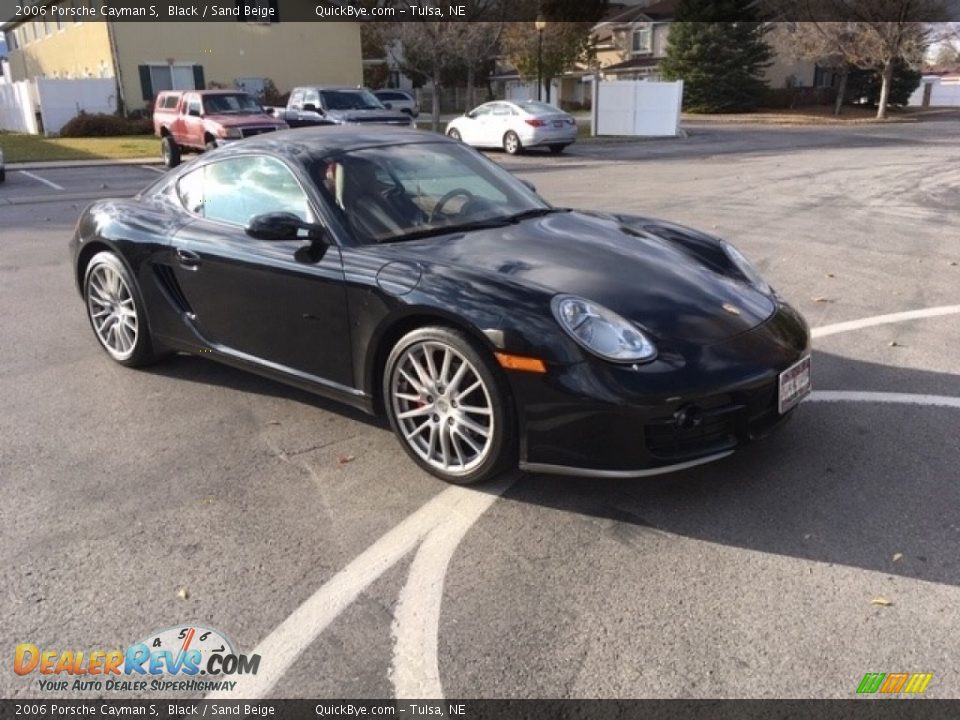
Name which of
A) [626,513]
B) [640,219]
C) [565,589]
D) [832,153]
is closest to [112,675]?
[565,589]

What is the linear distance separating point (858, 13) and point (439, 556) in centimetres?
4150

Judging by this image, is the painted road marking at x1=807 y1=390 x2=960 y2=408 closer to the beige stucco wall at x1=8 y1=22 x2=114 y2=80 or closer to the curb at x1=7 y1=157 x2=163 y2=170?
the curb at x1=7 y1=157 x2=163 y2=170

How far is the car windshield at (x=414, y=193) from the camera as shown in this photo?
399 cm

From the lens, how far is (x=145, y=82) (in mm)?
34938

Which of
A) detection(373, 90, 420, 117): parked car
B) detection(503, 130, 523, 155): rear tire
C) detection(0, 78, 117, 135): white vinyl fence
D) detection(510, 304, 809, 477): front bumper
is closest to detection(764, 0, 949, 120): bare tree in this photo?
detection(373, 90, 420, 117): parked car

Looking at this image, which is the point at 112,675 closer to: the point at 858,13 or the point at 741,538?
the point at 741,538

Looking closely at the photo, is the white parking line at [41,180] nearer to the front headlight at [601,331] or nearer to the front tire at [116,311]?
the front tire at [116,311]

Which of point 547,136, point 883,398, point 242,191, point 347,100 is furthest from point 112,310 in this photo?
point 347,100

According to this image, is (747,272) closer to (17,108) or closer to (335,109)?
(335,109)

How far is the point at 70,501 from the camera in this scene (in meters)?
3.58

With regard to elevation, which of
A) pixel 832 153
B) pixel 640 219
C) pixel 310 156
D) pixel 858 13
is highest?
pixel 858 13

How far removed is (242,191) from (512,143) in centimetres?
1863

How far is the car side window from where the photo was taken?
4.17m

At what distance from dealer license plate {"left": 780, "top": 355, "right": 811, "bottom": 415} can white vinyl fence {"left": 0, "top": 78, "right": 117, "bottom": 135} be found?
34.4m
